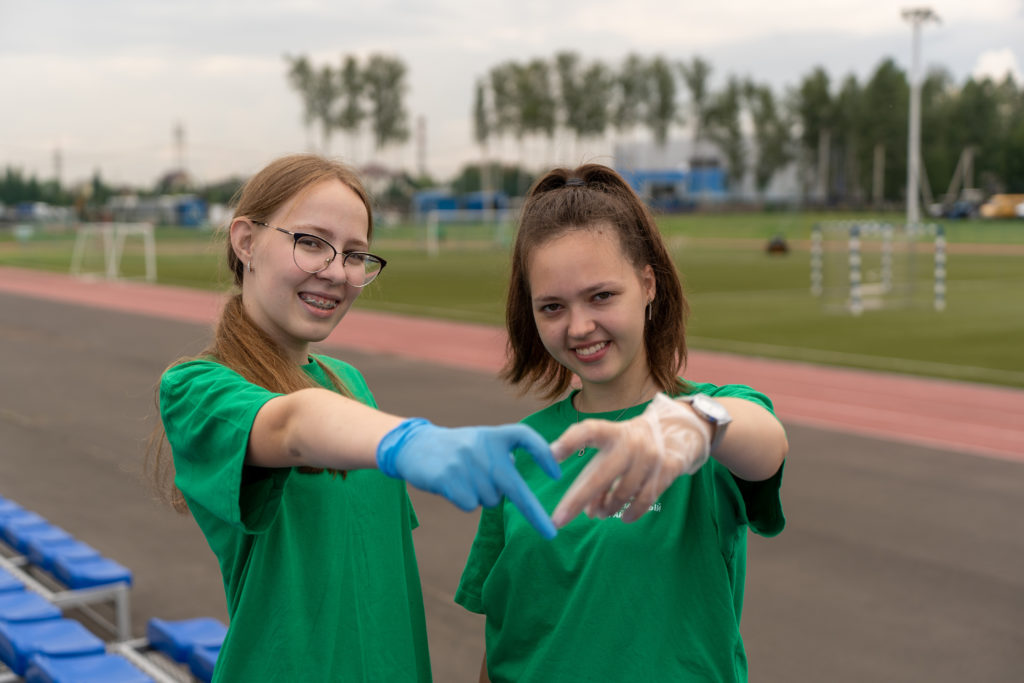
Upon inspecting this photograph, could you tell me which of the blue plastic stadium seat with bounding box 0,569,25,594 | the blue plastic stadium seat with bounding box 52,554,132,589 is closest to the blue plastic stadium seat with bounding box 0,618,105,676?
the blue plastic stadium seat with bounding box 0,569,25,594

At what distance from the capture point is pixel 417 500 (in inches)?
295

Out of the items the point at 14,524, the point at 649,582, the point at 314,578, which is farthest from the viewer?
the point at 14,524

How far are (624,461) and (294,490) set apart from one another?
827mm

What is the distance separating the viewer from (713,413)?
4.93 ft

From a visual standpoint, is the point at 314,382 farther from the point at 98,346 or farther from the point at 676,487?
the point at 98,346

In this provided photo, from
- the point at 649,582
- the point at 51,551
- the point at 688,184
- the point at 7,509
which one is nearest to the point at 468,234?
the point at 688,184

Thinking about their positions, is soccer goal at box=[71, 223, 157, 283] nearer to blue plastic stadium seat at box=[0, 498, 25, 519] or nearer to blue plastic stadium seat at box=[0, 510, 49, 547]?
blue plastic stadium seat at box=[0, 498, 25, 519]

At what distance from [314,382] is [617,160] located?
89 centimetres

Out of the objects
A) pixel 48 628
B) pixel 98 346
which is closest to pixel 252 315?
pixel 48 628

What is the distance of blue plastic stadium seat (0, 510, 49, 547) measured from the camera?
18.3 ft

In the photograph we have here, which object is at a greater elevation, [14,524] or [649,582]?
[649,582]

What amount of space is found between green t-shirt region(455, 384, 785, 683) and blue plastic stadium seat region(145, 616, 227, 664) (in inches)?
94.5

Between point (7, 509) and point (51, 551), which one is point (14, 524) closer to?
point (7, 509)

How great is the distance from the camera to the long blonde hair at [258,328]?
1945 millimetres
